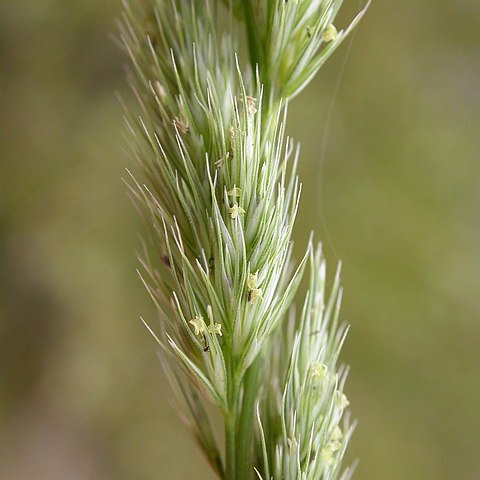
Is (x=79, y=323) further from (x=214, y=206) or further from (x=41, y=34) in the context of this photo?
(x=214, y=206)

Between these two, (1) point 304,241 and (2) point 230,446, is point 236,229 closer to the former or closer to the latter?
(2) point 230,446

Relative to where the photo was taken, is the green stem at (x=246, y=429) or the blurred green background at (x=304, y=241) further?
the blurred green background at (x=304, y=241)

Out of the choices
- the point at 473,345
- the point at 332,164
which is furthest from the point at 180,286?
the point at 473,345

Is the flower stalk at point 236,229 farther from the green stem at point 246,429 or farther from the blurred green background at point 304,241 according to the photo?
the blurred green background at point 304,241

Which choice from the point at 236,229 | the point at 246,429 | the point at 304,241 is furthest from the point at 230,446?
the point at 304,241

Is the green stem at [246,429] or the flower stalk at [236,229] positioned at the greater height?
the flower stalk at [236,229]

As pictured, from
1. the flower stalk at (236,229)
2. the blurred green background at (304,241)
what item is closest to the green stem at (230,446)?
the flower stalk at (236,229)

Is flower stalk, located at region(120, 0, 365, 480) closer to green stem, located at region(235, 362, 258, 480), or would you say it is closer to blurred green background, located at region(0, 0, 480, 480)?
green stem, located at region(235, 362, 258, 480)
